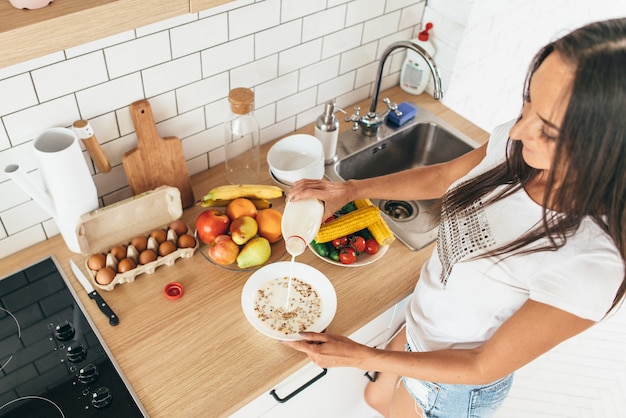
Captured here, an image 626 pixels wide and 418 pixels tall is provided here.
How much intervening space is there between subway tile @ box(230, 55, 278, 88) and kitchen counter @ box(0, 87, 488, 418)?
396 mm

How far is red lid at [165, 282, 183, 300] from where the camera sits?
4.18ft

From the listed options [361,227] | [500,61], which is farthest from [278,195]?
[500,61]

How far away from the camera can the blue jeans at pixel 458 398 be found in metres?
1.28

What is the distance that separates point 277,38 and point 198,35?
0.81 ft

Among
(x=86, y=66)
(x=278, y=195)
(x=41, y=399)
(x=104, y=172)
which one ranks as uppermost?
(x=86, y=66)

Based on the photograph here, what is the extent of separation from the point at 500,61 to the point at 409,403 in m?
1.42

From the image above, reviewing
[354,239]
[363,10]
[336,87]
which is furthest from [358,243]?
[363,10]

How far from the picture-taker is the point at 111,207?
1.30 m

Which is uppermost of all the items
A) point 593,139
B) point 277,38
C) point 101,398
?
point 593,139

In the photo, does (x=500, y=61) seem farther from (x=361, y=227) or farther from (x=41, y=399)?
(x=41, y=399)

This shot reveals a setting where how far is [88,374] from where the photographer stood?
1.14 metres

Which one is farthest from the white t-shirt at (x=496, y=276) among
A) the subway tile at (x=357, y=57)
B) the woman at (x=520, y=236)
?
the subway tile at (x=357, y=57)

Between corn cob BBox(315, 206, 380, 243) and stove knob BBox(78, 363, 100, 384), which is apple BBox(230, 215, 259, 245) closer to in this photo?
corn cob BBox(315, 206, 380, 243)

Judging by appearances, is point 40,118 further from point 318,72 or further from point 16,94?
point 318,72
